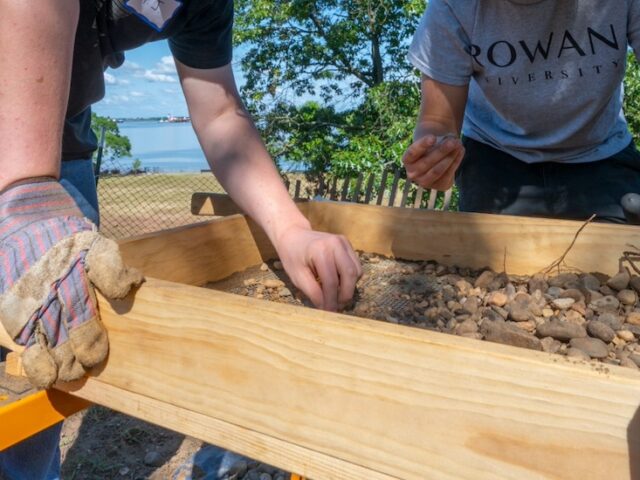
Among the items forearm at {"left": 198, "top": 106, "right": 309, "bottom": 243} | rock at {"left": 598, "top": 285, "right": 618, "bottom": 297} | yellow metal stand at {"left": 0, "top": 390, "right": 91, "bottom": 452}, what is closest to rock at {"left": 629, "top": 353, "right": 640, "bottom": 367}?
rock at {"left": 598, "top": 285, "right": 618, "bottom": 297}

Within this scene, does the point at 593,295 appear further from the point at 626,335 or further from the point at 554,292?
the point at 626,335

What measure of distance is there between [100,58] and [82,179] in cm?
32

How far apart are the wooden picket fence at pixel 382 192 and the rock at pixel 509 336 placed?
8.73 ft

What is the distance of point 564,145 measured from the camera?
1.68 metres

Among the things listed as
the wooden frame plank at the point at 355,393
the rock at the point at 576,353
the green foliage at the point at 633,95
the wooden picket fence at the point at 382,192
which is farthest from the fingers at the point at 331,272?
the green foliage at the point at 633,95

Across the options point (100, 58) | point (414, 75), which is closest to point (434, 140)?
point (100, 58)

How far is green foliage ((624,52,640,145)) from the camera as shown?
5386 millimetres

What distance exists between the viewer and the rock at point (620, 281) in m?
1.26

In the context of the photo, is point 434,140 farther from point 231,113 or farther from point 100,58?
point 100,58

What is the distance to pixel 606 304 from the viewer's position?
119cm

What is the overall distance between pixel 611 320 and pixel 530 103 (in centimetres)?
77

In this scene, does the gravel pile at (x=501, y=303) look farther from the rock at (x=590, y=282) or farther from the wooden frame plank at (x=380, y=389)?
the wooden frame plank at (x=380, y=389)

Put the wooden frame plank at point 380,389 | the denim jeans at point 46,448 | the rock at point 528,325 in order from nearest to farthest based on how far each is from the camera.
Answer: the wooden frame plank at point 380,389, the rock at point 528,325, the denim jeans at point 46,448

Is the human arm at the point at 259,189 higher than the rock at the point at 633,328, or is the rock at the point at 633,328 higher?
the human arm at the point at 259,189
